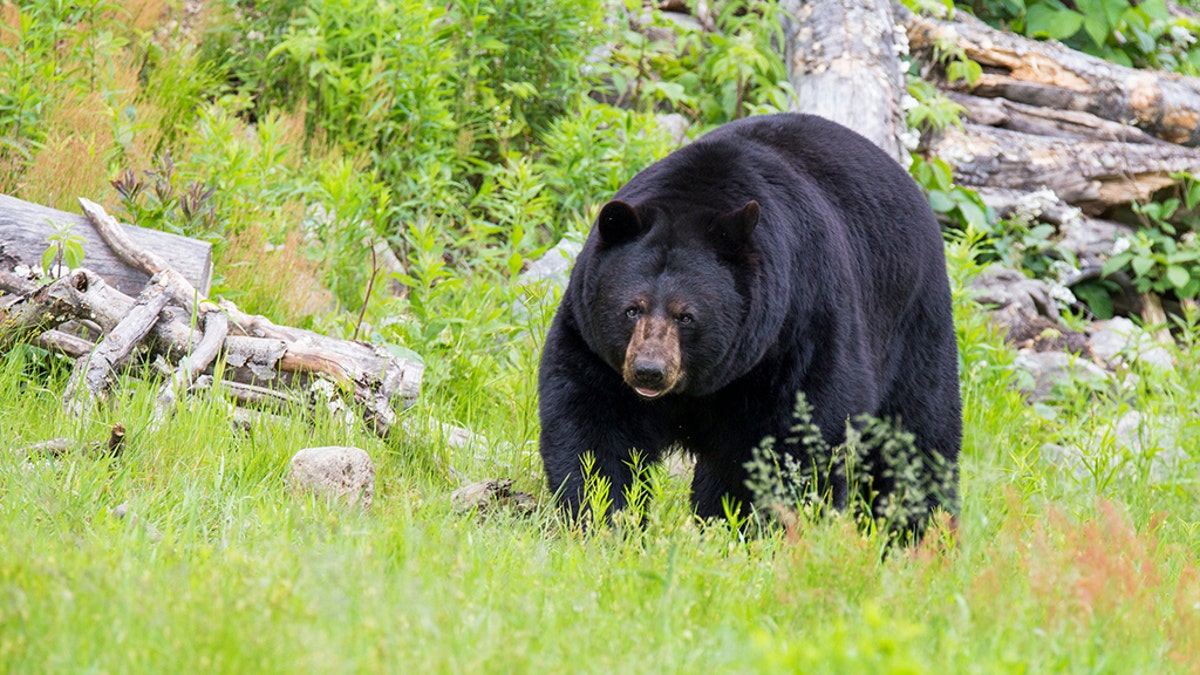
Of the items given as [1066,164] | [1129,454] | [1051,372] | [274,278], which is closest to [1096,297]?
[1066,164]

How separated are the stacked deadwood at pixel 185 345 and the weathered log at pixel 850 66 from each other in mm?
3697

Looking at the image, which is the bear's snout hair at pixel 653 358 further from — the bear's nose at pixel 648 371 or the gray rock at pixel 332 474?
the gray rock at pixel 332 474

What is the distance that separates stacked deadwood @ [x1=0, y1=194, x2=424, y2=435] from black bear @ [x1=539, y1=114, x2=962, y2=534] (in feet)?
3.12

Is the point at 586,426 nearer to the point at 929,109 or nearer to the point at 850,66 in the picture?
the point at 850,66

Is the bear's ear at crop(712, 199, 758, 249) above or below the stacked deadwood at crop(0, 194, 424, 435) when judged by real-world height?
above

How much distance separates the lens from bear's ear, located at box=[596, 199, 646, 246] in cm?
389

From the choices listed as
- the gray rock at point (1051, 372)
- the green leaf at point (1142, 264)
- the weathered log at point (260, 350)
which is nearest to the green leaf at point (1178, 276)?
the green leaf at point (1142, 264)

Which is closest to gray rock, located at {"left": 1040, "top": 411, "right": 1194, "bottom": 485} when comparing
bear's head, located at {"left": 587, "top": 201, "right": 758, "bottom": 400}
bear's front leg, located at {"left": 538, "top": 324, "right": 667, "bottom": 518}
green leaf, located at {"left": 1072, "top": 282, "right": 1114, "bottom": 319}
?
bear's head, located at {"left": 587, "top": 201, "right": 758, "bottom": 400}

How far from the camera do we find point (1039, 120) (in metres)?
9.20

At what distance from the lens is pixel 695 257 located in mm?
3984

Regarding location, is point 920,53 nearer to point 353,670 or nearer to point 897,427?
point 897,427

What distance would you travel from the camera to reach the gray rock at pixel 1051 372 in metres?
6.93

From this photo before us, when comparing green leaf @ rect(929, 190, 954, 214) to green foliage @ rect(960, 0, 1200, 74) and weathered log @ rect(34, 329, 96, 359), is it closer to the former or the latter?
green foliage @ rect(960, 0, 1200, 74)

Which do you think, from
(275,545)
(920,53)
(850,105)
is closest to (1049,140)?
(920,53)
